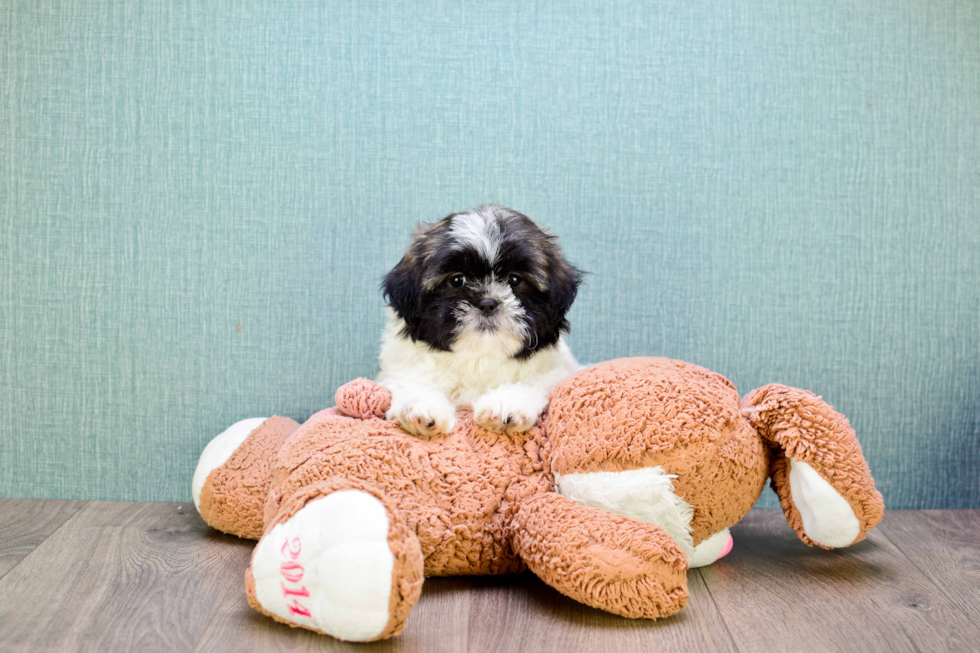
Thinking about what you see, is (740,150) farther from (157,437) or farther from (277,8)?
(157,437)

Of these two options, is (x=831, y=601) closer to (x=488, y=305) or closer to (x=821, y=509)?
(x=821, y=509)

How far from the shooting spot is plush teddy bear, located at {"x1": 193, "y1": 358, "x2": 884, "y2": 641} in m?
1.43

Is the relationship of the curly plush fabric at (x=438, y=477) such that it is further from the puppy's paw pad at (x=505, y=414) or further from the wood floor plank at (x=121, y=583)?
the wood floor plank at (x=121, y=583)

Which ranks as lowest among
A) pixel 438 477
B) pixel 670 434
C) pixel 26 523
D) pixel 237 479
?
pixel 26 523

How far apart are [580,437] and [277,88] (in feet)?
4.66

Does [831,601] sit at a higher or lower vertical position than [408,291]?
lower

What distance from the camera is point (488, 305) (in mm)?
1710

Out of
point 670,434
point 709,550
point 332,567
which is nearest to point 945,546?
→ point 709,550

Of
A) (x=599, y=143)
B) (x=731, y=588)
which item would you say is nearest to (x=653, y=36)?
(x=599, y=143)

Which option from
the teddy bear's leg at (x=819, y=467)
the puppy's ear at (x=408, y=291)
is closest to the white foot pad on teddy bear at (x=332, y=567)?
the puppy's ear at (x=408, y=291)

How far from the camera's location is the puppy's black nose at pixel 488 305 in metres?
1.71

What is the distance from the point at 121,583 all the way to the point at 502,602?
0.83 m

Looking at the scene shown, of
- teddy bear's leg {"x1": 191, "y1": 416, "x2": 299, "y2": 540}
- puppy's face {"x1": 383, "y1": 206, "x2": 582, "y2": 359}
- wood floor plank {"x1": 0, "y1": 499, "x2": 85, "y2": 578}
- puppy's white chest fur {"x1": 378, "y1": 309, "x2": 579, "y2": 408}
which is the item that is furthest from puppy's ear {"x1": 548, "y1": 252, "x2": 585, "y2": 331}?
wood floor plank {"x1": 0, "y1": 499, "x2": 85, "y2": 578}

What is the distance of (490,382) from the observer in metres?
1.86
